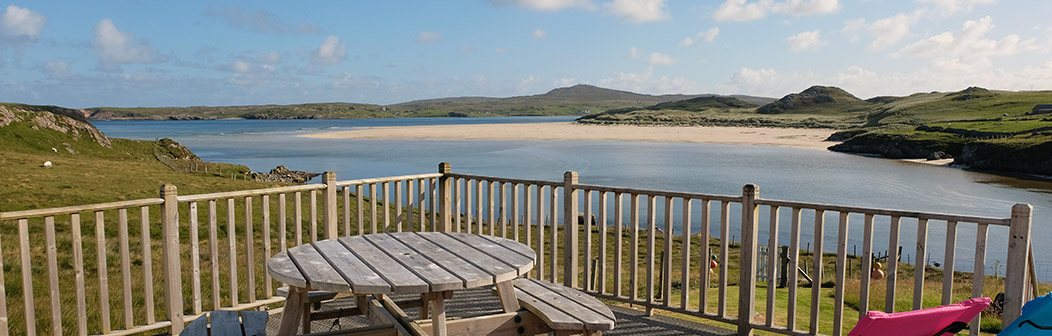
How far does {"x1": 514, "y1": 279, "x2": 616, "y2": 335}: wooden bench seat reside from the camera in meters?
3.38

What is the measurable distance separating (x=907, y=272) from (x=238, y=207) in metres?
18.8

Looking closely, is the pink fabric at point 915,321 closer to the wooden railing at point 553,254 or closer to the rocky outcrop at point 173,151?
the wooden railing at point 553,254

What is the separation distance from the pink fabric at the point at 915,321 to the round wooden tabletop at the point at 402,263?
1558 millimetres

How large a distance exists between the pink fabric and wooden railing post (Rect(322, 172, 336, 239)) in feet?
14.3

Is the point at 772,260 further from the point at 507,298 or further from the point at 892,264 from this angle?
the point at 507,298

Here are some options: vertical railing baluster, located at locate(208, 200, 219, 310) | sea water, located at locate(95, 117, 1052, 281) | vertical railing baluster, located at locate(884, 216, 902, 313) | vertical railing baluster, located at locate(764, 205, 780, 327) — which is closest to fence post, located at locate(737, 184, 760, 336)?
vertical railing baluster, located at locate(764, 205, 780, 327)

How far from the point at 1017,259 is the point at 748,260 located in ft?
5.19

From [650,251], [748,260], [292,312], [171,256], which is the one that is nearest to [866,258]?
[748,260]

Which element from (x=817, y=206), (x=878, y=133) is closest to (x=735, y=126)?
(x=878, y=133)

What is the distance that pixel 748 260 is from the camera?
4812 millimetres

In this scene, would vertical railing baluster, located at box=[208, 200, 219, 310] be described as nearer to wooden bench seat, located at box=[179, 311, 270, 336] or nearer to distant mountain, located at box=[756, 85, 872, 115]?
wooden bench seat, located at box=[179, 311, 270, 336]

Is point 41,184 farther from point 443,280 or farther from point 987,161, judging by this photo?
point 987,161

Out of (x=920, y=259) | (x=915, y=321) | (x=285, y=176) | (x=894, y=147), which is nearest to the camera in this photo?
(x=915, y=321)

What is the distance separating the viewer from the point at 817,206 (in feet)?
14.3
